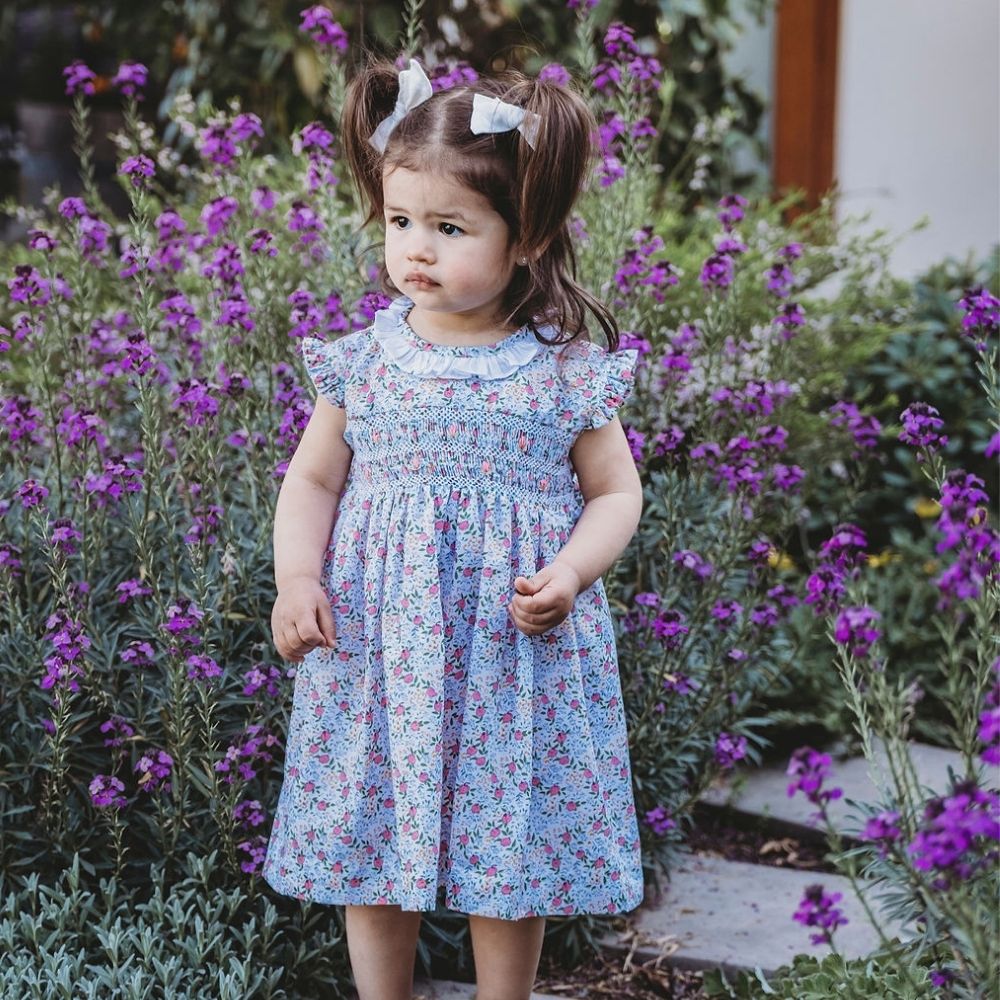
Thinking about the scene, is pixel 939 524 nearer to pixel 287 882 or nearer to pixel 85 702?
pixel 287 882

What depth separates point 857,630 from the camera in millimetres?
1419

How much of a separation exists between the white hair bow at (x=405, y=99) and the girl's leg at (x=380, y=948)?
1.18 m

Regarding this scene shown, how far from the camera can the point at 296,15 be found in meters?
5.64

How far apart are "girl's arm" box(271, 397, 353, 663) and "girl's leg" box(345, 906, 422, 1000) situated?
0.44 meters

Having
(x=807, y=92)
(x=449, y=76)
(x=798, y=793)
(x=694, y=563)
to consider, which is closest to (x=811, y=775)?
(x=694, y=563)

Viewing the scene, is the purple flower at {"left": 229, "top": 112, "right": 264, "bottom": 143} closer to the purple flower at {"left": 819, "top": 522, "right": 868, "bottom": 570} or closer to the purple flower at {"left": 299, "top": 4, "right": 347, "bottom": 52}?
the purple flower at {"left": 299, "top": 4, "right": 347, "bottom": 52}

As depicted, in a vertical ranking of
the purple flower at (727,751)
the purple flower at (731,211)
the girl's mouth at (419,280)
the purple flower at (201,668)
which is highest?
the girl's mouth at (419,280)

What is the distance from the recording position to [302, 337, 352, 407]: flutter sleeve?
6.93 ft

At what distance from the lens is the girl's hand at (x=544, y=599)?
188cm

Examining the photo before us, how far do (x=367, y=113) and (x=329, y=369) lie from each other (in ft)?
1.34

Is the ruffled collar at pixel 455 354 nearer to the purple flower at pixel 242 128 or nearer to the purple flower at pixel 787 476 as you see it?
the purple flower at pixel 787 476

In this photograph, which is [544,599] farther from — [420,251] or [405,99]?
[405,99]

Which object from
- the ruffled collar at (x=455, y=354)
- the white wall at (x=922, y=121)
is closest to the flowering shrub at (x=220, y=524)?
the ruffled collar at (x=455, y=354)

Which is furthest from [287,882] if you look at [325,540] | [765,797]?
[765,797]
